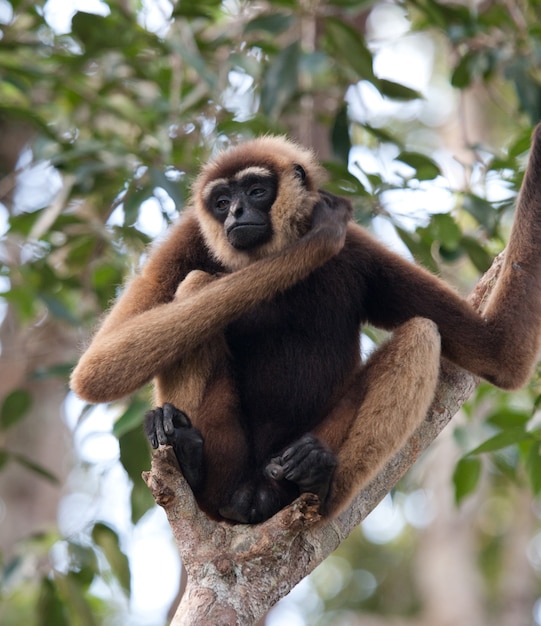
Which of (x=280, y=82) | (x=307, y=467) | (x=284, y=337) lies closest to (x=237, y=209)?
(x=284, y=337)

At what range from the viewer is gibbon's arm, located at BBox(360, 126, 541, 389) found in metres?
5.72

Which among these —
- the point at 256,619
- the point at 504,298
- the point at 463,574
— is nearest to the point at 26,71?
the point at 504,298

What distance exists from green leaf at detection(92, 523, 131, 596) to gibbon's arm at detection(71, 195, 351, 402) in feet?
8.94

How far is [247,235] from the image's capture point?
19.5 feet

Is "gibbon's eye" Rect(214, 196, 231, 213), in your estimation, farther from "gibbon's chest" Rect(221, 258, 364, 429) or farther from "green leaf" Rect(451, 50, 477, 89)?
"green leaf" Rect(451, 50, 477, 89)

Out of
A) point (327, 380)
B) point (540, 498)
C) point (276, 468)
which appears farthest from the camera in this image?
point (540, 498)

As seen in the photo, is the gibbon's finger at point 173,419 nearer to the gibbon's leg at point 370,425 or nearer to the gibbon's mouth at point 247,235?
the gibbon's leg at point 370,425

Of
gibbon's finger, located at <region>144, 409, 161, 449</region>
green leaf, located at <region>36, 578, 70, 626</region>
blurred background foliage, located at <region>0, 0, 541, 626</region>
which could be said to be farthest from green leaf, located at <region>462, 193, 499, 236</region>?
green leaf, located at <region>36, 578, 70, 626</region>

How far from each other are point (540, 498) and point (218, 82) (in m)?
4.87

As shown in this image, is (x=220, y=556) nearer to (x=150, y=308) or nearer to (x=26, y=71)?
(x=150, y=308)

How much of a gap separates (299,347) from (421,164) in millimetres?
2342

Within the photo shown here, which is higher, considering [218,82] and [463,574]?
[218,82]

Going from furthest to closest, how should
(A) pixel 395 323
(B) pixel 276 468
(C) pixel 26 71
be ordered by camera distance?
(C) pixel 26 71 → (A) pixel 395 323 → (B) pixel 276 468

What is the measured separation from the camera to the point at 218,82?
28.5ft
